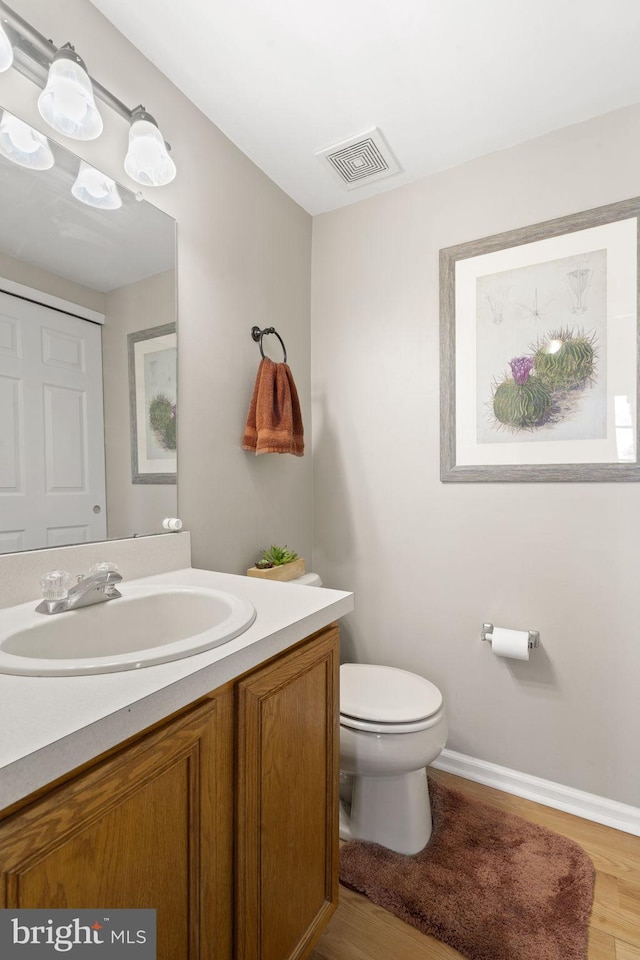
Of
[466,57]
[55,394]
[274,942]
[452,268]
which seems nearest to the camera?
[274,942]

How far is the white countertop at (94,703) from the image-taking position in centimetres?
50

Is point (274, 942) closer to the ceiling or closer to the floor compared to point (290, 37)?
closer to the floor

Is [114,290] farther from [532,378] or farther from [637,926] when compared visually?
[637,926]

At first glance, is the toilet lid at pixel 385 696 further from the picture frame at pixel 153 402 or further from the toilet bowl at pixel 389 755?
the picture frame at pixel 153 402

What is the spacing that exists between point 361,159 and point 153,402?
50.0 inches

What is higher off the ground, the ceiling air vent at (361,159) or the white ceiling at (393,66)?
the white ceiling at (393,66)

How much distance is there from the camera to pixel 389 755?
1.37 metres

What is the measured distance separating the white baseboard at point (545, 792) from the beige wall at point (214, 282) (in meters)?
1.10

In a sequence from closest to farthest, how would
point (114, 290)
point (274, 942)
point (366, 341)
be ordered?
point (274, 942)
point (114, 290)
point (366, 341)

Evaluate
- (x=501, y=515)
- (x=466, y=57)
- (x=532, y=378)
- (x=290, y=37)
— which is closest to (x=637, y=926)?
(x=501, y=515)

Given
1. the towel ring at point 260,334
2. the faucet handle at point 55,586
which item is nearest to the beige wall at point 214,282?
the towel ring at point 260,334

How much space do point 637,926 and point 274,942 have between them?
0.99m

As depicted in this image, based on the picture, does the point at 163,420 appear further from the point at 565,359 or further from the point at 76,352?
the point at 565,359

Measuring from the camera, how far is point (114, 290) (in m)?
1.29
